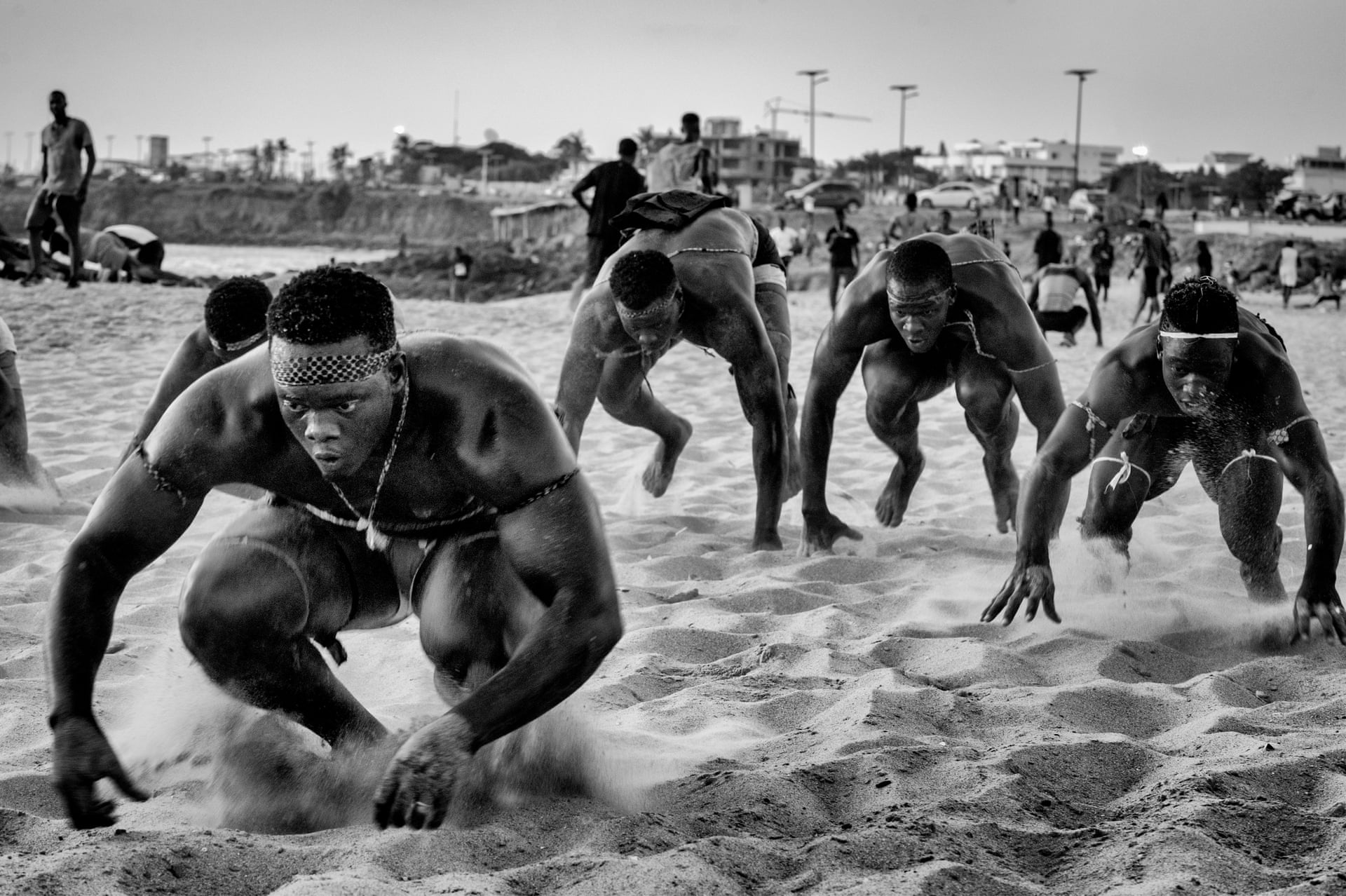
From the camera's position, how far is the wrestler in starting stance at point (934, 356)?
456 cm

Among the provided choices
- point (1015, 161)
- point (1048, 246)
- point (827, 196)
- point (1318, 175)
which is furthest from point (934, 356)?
point (1015, 161)

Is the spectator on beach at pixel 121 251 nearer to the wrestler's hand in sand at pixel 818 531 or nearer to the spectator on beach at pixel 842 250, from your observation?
the spectator on beach at pixel 842 250

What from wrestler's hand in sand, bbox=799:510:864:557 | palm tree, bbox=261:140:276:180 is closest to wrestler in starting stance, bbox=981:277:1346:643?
wrestler's hand in sand, bbox=799:510:864:557

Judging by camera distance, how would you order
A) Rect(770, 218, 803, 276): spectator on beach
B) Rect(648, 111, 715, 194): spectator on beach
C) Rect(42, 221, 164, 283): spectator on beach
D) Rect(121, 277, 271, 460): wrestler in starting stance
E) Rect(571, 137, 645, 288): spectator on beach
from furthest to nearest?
Rect(770, 218, 803, 276): spectator on beach < Rect(42, 221, 164, 283): spectator on beach < Rect(648, 111, 715, 194): spectator on beach < Rect(571, 137, 645, 288): spectator on beach < Rect(121, 277, 271, 460): wrestler in starting stance

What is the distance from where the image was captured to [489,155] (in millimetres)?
91562

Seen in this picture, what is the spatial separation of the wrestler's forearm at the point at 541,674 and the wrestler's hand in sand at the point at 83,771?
2.00 ft

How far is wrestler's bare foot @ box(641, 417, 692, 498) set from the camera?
18.2 ft

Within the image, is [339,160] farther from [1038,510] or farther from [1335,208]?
[1038,510]

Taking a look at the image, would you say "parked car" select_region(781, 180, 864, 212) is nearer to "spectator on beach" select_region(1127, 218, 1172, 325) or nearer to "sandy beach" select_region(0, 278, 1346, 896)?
"spectator on beach" select_region(1127, 218, 1172, 325)

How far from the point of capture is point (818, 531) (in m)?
4.77

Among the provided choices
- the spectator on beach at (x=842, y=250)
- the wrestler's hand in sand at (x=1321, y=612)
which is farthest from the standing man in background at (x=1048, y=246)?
the wrestler's hand in sand at (x=1321, y=612)

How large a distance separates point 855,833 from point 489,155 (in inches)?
3657

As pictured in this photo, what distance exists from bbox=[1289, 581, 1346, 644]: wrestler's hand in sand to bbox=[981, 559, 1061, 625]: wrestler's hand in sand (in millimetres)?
623

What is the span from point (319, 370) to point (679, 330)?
276cm
